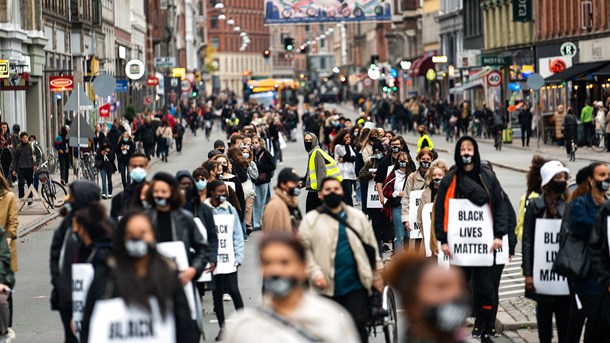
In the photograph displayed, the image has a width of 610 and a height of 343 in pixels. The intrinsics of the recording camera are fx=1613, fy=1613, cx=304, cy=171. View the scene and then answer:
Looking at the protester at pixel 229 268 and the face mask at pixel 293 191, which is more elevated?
the face mask at pixel 293 191

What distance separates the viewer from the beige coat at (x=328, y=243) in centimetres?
1095

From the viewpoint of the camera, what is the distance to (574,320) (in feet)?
38.7

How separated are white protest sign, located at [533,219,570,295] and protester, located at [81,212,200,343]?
450cm

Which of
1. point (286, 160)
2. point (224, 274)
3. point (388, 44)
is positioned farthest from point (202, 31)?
point (224, 274)

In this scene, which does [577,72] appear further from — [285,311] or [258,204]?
[285,311]

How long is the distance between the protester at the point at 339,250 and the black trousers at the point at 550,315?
1.78 meters

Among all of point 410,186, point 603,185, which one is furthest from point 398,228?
point 603,185

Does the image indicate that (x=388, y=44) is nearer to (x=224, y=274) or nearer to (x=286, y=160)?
(x=286, y=160)

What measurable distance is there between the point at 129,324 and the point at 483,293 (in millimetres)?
6071

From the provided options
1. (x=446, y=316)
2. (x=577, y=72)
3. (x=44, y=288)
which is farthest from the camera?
(x=577, y=72)

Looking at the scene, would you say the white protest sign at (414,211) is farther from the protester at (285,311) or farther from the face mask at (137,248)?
the protester at (285,311)

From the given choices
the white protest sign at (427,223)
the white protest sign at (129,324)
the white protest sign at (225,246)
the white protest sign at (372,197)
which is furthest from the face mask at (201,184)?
the white protest sign at (129,324)

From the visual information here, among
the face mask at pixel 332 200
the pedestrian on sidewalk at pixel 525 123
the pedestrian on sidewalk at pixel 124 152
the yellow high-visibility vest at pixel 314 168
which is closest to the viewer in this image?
the face mask at pixel 332 200

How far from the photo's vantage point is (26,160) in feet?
114
